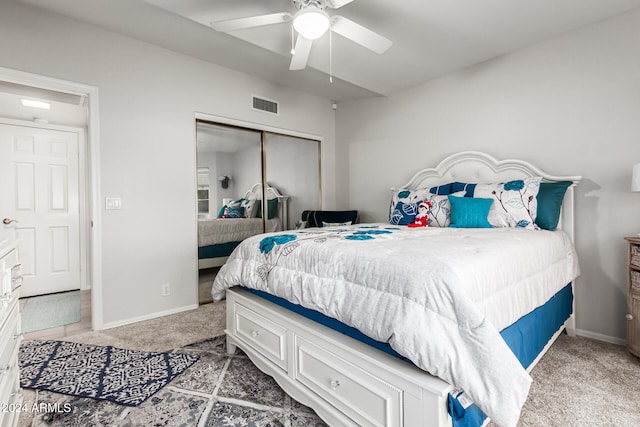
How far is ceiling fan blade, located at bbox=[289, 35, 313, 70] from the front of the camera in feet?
7.39

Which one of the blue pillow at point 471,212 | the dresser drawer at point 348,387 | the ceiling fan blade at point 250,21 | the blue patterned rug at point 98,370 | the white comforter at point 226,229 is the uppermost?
the ceiling fan blade at point 250,21

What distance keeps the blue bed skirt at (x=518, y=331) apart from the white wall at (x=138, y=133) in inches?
56.7

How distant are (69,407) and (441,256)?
2.02 meters

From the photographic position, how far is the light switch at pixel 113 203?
9.00 ft

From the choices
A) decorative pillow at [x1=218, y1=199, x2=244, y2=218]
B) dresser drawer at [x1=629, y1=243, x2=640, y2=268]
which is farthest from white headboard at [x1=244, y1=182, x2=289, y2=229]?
dresser drawer at [x1=629, y1=243, x2=640, y2=268]

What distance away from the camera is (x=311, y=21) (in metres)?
1.96

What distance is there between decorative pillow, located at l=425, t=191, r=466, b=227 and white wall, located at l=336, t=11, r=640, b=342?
2.39 feet

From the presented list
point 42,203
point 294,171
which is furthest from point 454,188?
point 42,203

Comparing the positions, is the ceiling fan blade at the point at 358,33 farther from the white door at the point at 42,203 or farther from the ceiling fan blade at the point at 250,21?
the white door at the point at 42,203

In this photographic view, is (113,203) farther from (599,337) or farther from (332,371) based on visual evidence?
(599,337)

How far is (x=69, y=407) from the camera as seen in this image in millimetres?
1645

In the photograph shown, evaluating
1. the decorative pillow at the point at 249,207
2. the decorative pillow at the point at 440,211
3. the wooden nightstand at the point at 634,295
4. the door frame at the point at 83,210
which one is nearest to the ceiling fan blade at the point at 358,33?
the decorative pillow at the point at 440,211

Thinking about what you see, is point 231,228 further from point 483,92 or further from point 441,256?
point 483,92

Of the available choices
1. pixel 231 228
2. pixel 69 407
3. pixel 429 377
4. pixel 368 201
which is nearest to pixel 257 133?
pixel 231 228
